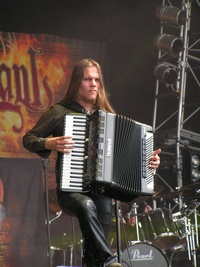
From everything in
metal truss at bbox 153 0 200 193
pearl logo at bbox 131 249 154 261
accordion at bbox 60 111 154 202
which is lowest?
pearl logo at bbox 131 249 154 261

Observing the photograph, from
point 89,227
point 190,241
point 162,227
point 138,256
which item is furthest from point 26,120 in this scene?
point 89,227

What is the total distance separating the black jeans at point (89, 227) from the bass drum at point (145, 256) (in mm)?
2465

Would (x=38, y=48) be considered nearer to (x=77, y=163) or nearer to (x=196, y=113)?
→ (x=196, y=113)

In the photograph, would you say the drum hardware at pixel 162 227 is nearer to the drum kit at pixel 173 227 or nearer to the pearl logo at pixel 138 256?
the drum kit at pixel 173 227

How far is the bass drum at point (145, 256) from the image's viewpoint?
248 inches

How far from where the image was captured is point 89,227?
3713mm

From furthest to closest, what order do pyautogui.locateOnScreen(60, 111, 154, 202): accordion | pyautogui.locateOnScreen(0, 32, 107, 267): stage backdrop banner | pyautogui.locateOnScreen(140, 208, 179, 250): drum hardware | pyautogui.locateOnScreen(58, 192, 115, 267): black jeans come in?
pyautogui.locateOnScreen(0, 32, 107, 267): stage backdrop banner, pyautogui.locateOnScreen(140, 208, 179, 250): drum hardware, pyautogui.locateOnScreen(60, 111, 154, 202): accordion, pyautogui.locateOnScreen(58, 192, 115, 267): black jeans

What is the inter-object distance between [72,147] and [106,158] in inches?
10.2

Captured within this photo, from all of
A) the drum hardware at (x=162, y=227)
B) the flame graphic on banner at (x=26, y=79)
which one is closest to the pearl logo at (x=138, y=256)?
the drum hardware at (x=162, y=227)

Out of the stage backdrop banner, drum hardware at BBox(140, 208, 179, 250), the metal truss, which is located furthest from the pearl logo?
the metal truss

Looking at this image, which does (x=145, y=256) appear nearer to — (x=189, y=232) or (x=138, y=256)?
(x=138, y=256)

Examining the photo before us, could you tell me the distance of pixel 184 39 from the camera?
779cm

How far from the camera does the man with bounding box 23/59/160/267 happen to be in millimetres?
3717

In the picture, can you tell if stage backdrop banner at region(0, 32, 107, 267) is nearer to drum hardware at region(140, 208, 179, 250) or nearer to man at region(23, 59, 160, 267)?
drum hardware at region(140, 208, 179, 250)
